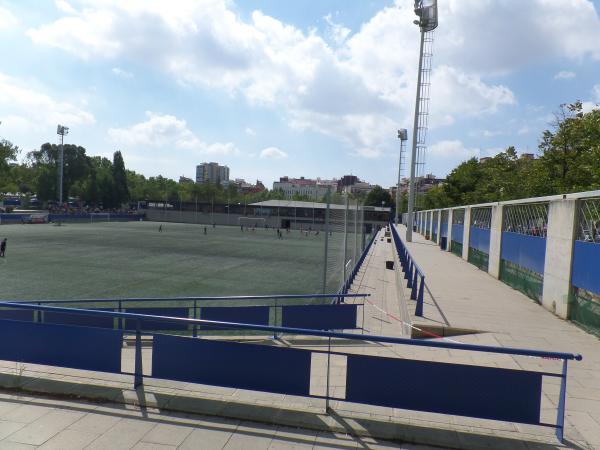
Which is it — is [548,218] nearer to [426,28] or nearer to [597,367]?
[597,367]

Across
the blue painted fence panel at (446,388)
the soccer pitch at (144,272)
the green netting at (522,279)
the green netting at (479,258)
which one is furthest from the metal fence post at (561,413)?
the soccer pitch at (144,272)

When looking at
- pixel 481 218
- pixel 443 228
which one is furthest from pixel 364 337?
pixel 443 228

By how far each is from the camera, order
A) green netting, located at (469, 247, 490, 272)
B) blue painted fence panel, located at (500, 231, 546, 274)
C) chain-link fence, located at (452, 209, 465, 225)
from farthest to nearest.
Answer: chain-link fence, located at (452, 209, 465, 225) < green netting, located at (469, 247, 490, 272) < blue painted fence panel, located at (500, 231, 546, 274)

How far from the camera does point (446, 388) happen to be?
14.5ft

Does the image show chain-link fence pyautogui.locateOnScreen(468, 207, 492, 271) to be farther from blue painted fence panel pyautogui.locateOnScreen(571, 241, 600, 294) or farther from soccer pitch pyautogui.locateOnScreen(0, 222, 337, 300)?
blue painted fence panel pyautogui.locateOnScreen(571, 241, 600, 294)

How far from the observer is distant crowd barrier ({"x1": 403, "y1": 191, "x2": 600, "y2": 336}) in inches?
365

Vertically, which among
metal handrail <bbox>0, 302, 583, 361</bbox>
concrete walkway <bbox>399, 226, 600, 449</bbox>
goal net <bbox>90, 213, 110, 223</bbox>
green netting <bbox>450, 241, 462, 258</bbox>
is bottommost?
goal net <bbox>90, 213, 110, 223</bbox>

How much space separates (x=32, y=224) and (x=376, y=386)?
76.1m

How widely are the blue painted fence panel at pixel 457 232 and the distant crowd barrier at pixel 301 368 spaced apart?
22.7 m

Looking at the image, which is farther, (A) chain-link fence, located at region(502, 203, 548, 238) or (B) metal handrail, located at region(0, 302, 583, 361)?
(A) chain-link fence, located at region(502, 203, 548, 238)

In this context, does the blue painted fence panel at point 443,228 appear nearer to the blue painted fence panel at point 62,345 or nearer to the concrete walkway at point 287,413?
the concrete walkway at point 287,413

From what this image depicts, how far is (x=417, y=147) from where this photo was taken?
125 ft


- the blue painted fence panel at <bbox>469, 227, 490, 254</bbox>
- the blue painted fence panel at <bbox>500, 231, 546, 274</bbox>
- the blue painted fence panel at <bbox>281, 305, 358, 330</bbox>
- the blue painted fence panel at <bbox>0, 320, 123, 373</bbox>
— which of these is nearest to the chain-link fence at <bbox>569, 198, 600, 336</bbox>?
the blue painted fence panel at <bbox>500, 231, 546, 274</bbox>

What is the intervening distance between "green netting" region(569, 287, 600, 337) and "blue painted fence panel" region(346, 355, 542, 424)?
578 centimetres
